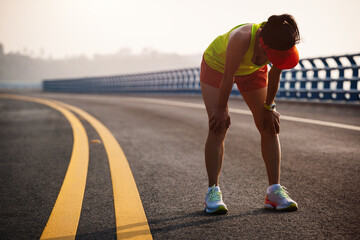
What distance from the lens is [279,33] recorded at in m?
2.36

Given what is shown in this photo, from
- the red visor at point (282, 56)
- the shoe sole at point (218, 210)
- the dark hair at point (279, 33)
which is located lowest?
the shoe sole at point (218, 210)

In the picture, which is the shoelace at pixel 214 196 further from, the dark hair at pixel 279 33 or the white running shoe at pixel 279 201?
the dark hair at pixel 279 33

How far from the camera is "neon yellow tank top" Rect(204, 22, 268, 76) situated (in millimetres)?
2581

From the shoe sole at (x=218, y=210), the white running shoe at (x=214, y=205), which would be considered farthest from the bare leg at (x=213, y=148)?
the shoe sole at (x=218, y=210)

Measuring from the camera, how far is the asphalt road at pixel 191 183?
2432mm

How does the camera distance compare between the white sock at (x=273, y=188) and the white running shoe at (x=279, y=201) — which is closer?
the white running shoe at (x=279, y=201)

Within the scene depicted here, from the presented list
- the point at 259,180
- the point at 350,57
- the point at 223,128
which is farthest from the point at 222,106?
the point at 350,57

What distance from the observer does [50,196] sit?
3195 mm

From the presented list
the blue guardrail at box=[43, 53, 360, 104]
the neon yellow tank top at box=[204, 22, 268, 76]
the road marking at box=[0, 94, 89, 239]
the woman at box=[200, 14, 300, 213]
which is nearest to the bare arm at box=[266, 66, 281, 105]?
the woman at box=[200, 14, 300, 213]

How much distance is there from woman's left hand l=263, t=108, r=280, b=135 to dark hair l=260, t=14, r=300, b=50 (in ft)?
2.11

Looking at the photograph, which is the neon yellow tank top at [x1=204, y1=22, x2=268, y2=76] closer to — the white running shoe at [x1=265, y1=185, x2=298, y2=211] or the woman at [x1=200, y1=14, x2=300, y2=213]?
the woman at [x1=200, y1=14, x2=300, y2=213]

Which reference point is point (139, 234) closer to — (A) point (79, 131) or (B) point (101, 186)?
(B) point (101, 186)

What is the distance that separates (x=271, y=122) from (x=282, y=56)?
2.03 ft

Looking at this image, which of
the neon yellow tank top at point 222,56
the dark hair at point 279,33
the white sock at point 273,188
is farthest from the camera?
the white sock at point 273,188
